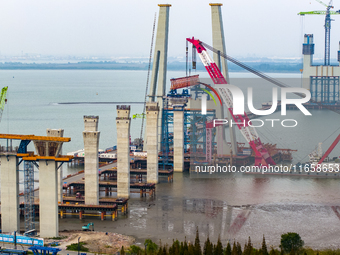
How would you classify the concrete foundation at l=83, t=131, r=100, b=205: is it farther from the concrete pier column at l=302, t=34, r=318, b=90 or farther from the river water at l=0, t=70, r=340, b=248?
the concrete pier column at l=302, t=34, r=318, b=90

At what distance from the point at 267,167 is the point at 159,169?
A: 38.2ft

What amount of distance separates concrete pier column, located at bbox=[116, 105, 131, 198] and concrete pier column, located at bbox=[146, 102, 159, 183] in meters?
5.50

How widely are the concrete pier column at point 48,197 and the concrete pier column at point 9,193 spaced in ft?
6.45

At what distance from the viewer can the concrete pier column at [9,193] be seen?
44.5 m

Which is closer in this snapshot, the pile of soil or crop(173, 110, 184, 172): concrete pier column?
the pile of soil

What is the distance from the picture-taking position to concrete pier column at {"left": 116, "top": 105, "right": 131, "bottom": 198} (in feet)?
189

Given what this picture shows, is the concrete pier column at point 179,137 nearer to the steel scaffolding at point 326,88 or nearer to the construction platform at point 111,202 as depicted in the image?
the construction platform at point 111,202

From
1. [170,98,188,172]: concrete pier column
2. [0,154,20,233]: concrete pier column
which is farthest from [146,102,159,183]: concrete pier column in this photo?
[0,154,20,233]: concrete pier column

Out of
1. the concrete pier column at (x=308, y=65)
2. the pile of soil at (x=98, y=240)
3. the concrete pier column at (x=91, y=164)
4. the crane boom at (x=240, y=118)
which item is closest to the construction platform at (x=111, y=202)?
the concrete pier column at (x=91, y=164)

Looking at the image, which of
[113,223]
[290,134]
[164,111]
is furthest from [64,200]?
[290,134]

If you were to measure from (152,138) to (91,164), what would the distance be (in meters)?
12.0

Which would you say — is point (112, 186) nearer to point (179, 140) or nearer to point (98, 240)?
point (179, 140)

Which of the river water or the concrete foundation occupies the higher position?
the concrete foundation

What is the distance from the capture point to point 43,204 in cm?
4403
